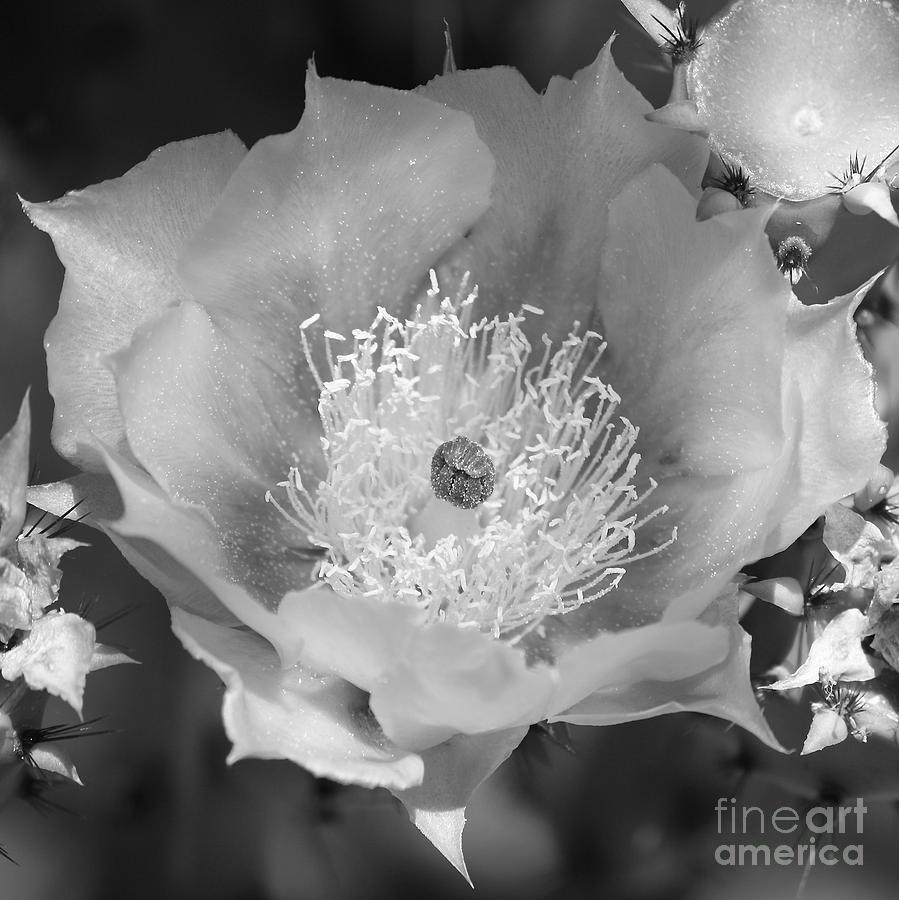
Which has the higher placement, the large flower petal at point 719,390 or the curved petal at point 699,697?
the large flower petal at point 719,390

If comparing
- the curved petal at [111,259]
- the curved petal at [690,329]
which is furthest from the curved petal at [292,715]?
the curved petal at [690,329]

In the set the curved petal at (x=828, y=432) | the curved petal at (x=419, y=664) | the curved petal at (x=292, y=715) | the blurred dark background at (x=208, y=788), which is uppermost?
the curved petal at (x=828, y=432)

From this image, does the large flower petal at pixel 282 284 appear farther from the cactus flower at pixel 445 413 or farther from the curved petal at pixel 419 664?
the curved petal at pixel 419 664

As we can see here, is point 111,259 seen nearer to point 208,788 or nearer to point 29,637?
point 29,637

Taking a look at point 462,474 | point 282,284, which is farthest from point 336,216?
point 462,474

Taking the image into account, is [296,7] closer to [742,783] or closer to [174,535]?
[174,535]

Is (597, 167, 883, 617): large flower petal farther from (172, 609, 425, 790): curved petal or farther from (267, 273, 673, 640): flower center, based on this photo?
(172, 609, 425, 790): curved petal

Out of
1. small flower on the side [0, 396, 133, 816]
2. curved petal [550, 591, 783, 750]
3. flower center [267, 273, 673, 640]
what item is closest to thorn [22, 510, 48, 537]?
small flower on the side [0, 396, 133, 816]
